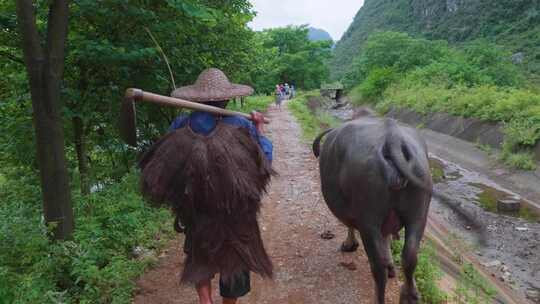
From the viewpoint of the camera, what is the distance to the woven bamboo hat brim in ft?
9.34

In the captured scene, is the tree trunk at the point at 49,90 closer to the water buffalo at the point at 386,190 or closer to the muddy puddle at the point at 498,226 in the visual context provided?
the water buffalo at the point at 386,190

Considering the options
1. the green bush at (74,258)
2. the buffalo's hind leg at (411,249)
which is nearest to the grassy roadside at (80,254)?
the green bush at (74,258)

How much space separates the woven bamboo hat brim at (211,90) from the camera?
9.34ft

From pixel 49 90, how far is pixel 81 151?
2.77 m

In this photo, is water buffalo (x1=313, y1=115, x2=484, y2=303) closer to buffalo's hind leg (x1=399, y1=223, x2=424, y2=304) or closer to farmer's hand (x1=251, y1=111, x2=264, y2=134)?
buffalo's hind leg (x1=399, y1=223, x2=424, y2=304)

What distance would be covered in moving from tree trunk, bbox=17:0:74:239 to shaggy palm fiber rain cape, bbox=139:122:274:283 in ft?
3.06

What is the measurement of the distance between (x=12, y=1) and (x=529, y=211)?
9.77m

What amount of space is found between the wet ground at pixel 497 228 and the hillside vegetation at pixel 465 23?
928 inches

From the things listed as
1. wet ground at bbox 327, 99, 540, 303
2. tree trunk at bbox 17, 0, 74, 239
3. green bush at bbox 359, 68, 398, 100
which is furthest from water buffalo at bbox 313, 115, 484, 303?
green bush at bbox 359, 68, 398, 100

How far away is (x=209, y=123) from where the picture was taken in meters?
2.82

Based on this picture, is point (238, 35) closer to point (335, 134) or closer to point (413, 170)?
point (335, 134)

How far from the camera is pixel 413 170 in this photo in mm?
3320

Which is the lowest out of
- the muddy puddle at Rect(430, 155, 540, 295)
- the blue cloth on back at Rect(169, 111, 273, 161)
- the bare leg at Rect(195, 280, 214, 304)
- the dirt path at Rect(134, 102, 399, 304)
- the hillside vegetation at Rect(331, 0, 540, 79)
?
the muddy puddle at Rect(430, 155, 540, 295)

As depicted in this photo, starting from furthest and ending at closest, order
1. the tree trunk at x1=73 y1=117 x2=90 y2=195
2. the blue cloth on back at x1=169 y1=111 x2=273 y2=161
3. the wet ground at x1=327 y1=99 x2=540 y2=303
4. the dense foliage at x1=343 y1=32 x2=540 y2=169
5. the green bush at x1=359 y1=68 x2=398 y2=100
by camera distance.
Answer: the green bush at x1=359 y1=68 x2=398 y2=100 < the dense foliage at x1=343 y1=32 x2=540 y2=169 < the wet ground at x1=327 y1=99 x2=540 y2=303 < the tree trunk at x1=73 y1=117 x2=90 y2=195 < the blue cloth on back at x1=169 y1=111 x2=273 y2=161
